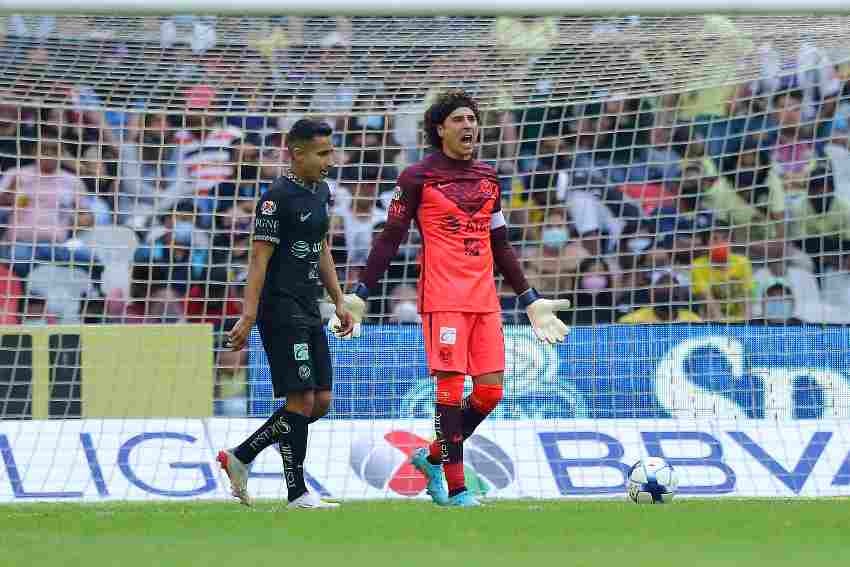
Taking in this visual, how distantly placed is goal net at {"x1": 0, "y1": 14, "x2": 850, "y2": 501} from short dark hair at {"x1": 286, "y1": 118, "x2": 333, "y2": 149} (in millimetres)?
2615

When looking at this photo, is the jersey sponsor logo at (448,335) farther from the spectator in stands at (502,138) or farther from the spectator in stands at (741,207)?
the spectator in stands at (741,207)

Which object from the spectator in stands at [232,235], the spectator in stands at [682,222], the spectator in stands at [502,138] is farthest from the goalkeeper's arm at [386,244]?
the spectator in stands at [682,222]

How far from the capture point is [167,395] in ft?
34.5

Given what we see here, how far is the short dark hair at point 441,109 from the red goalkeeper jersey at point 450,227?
0.46 feet

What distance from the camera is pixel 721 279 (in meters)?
12.2

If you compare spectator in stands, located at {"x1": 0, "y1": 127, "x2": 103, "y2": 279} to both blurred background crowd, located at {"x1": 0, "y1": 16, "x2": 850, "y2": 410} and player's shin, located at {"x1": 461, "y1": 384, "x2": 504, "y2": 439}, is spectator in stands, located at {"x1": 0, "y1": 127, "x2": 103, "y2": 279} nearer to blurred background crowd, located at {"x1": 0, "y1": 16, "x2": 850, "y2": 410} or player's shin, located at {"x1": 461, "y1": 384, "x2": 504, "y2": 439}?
blurred background crowd, located at {"x1": 0, "y1": 16, "x2": 850, "y2": 410}

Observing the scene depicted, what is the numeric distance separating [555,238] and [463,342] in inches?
178

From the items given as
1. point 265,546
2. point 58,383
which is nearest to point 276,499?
point 58,383

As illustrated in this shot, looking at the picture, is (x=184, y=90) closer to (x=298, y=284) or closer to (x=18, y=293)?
(x=18, y=293)

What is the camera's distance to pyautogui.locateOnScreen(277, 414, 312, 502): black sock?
25.6 feet

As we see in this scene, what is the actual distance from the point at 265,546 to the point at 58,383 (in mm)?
5250

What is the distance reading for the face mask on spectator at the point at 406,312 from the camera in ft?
39.7

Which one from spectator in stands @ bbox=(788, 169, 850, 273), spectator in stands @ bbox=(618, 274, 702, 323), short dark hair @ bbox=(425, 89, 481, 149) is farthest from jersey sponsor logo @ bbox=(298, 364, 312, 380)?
spectator in stands @ bbox=(788, 169, 850, 273)

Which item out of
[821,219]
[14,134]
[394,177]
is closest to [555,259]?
[394,177]
